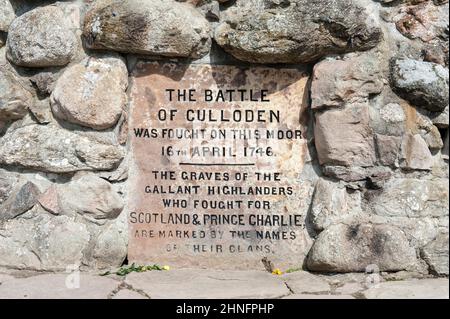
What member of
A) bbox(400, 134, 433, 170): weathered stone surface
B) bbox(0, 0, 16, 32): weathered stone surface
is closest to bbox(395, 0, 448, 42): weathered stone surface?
bbox(400, 134, 433, 170): weathered stone surface

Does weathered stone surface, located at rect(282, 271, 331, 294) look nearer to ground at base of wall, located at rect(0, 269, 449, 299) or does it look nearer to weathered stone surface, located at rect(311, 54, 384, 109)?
ground at base of wall, located at rect(0, 269, 449, 299)

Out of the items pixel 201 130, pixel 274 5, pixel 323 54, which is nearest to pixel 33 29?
pixel 201 130

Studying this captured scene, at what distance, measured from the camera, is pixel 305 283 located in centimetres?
287

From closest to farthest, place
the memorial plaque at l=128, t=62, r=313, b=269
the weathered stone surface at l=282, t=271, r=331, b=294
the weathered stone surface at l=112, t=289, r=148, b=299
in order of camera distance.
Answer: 1. the weathered stone surface at l=112, t=289, r=148, b=299
2. the weathered stone surface at l=282, t=271, r=331, b=294
3. the memorial plaque at l=128, t=62, r=313, b=269

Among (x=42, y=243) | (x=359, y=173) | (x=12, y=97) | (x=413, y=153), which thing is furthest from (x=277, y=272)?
(x=12, y=97)

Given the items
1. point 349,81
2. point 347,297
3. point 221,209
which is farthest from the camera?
point 221,209

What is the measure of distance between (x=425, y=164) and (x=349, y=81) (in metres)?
0.56

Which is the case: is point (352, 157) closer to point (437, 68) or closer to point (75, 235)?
point (437, 68)

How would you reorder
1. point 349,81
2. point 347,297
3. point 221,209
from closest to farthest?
point 347,297
point 349,81
point 221,209

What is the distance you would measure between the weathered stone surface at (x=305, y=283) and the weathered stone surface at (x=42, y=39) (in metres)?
1.52

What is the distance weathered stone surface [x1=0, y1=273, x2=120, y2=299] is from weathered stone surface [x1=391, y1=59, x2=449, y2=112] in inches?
64.7

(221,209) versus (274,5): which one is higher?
(274,5)

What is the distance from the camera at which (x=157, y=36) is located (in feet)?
9.79

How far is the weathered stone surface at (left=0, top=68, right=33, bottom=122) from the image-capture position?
303cm
